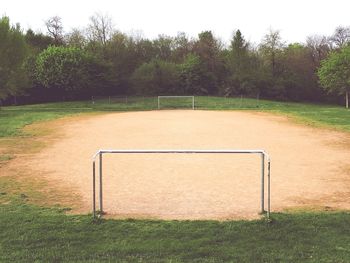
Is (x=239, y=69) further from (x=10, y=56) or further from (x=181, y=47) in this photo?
(x=10, y=56)

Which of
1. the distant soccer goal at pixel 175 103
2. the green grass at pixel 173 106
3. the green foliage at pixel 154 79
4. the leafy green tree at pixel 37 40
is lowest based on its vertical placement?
the green grass at pixel 173 106

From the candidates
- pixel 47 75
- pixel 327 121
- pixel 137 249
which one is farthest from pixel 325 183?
pixel 47 75

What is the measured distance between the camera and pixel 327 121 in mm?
31703

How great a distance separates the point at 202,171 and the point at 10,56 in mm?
36048

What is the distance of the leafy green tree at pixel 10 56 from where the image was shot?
43794 millimetres

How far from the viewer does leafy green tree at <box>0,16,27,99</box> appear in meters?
43.8

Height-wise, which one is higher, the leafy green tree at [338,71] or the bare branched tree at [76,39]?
the bare branched tree at [76,39]

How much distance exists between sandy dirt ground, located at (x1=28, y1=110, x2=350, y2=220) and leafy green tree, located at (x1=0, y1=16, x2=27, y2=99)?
827 inches

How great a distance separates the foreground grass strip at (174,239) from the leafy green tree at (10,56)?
3787 centimetres

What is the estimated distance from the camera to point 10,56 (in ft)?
146

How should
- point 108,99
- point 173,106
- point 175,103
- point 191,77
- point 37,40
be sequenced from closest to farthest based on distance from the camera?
point 173,106, point 175,103, point 108,99, point 191,77, point 37,40

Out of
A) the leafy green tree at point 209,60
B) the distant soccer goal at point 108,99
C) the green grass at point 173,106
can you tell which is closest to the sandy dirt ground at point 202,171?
the green grass at point 173,106

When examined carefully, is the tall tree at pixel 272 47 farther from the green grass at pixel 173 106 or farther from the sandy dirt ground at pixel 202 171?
the sandy dirt ground at pixel 202 171

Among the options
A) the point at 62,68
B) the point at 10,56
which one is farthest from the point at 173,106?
the point at 10,56
